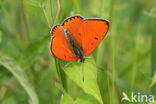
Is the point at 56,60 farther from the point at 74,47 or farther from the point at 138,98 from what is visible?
the point at 138,98

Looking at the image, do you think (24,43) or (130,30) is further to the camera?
(130,30)

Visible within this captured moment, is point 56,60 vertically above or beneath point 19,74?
above

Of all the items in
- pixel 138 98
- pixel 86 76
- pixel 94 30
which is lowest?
pixel 138 98

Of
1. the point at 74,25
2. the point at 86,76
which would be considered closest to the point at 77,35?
the point at 74,25

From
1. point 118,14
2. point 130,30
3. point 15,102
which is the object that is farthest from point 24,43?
point 118,14

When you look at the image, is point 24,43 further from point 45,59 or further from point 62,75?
point 62,75

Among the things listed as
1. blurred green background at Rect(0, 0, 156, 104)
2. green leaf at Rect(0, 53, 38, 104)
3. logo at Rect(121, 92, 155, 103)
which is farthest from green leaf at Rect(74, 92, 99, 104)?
green leaf at Rect(0, 53, 38, 104)

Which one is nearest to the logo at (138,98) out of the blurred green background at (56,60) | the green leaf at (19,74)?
the blurred green background at (56,60)
